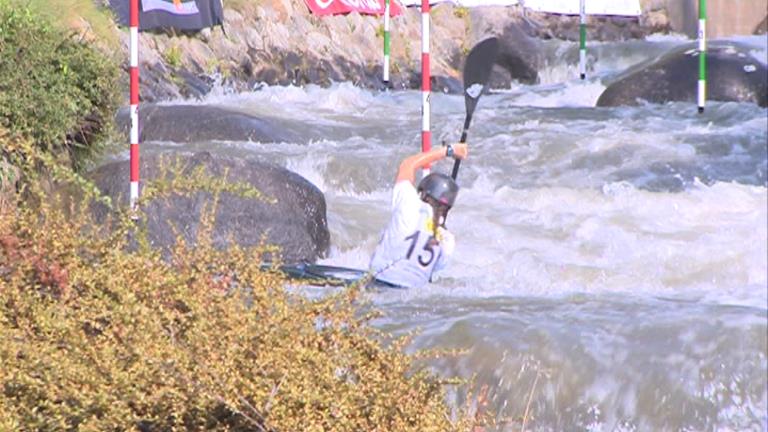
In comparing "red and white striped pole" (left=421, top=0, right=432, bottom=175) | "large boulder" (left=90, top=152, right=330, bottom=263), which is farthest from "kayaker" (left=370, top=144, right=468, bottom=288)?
"large boulder" (left=90, top=152, right=330, bottom=263)

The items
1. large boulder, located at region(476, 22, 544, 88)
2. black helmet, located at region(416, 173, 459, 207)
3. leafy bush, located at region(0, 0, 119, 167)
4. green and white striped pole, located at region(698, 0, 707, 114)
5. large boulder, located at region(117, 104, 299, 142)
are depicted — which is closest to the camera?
black helmet, located at region(416, 173, 459, 207)

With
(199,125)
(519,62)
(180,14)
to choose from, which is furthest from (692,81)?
(519,62)

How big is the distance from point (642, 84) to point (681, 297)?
7.49 meters

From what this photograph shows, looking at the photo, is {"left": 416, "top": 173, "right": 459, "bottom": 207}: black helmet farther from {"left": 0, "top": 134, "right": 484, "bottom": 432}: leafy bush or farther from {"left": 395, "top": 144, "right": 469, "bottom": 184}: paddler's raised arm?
{"left": 0, "top": 134, "right": 484, "bottom": 432}: leafy bush

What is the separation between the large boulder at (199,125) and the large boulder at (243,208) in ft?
10.3

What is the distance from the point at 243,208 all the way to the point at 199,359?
322 cm

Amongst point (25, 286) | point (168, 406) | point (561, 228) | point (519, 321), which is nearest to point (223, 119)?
point (561, 228)

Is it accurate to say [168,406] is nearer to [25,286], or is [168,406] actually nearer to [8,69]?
[25,286]

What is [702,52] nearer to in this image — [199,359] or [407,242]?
[407,242]

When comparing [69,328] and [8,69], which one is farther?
[8,69]

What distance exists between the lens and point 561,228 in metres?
8.30

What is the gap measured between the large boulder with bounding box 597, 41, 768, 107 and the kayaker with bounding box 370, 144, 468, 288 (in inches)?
294

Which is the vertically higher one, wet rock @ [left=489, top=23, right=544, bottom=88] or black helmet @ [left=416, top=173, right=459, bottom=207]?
black helmet @ [left=416, top=173, right=459, bottom=207]

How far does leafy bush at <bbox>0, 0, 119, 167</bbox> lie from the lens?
6227 mm
